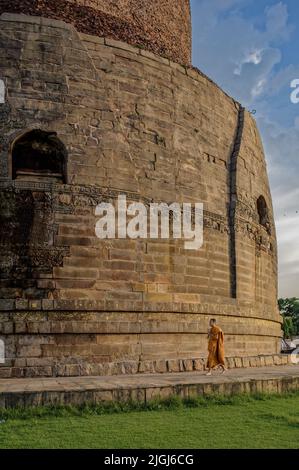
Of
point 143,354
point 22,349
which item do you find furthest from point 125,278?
point 22,349

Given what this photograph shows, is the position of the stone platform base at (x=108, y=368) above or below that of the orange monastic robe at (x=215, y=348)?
below

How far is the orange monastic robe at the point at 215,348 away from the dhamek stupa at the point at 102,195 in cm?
67

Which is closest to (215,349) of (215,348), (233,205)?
(215,348)

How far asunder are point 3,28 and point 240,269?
610 centimetres

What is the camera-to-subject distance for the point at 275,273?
1490 cm

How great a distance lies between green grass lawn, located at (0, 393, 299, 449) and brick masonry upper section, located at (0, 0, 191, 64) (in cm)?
695

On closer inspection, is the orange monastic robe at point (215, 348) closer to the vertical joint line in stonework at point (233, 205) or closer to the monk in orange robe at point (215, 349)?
the monk in orange robe at point (215, 349)

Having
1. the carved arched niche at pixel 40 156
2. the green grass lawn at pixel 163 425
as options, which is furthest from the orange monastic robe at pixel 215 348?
the carved arched niche at pixel 40 156

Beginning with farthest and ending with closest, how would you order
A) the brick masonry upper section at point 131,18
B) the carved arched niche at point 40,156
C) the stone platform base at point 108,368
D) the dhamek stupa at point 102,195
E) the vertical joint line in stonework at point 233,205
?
the vertical joint line in stonework at point 233,205, the brick masonry upper section at point 131,18, the carved arched niche at point 40,156, the dhamek stupa at point 102,195, the stone platform base at point 108,368

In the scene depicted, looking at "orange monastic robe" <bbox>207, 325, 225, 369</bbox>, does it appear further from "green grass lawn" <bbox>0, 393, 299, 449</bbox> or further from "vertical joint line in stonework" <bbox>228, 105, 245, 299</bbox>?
"vertical joint line in stonework" <bbox>228, 105, 245, 299</bbox>

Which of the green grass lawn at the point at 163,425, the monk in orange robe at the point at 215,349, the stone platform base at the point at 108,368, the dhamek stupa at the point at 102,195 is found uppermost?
the dhamek stupa at the point at 102,195

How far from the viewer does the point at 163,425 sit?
5.12 metres

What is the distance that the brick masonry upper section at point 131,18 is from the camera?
34.2ft

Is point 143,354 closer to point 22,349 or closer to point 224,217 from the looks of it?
point 22,349
